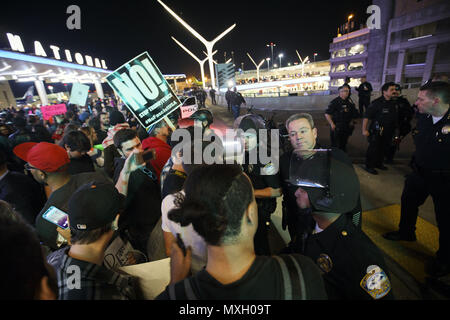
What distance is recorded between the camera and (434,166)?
2648mm

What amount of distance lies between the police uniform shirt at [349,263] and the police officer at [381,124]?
455 cm

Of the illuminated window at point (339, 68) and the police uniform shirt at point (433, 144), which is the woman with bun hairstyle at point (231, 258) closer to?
the police uniform shirt at point (433, 144)

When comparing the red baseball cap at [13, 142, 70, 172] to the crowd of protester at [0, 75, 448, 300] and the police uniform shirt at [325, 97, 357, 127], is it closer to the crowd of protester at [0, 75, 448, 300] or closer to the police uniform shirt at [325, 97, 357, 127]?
the crowd of protester at [0, 75, 448, 300]

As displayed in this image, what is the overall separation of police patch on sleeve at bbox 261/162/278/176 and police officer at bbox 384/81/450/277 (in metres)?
2.00

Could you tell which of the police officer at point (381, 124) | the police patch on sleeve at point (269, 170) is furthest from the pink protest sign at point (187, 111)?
the police officer at point (381, 124)

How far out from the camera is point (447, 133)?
2574 millimetres

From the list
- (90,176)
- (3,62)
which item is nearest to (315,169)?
(90,176)

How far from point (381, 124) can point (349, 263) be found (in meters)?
4.82

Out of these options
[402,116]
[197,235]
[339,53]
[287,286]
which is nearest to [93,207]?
[197,235]

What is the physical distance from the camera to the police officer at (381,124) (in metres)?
4.71
